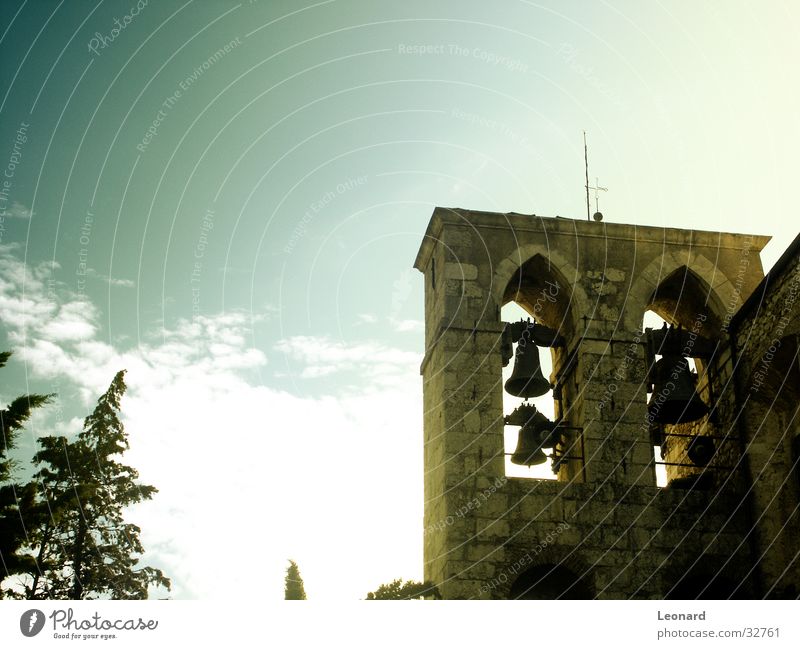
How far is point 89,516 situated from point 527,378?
7.55m

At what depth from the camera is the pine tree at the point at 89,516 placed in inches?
610

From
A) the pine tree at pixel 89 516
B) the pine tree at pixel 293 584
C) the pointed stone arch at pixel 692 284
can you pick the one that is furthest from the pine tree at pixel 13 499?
the pointed stone arch at pixel 692 284

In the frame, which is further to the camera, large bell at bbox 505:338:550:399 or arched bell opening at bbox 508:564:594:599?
large bell at bbox 505:338:550:399

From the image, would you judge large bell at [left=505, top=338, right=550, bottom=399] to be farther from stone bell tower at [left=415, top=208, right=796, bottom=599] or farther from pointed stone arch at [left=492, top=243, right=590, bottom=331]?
pointed stone arch at [left=492, top=243, right=590, bottom=331]

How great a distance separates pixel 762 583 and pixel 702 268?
165 inches

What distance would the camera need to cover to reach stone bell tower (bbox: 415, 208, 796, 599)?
12.0 meters

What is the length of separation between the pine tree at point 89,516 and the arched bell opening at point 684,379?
871 centimetres

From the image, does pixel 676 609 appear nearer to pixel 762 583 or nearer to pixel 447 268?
pixel 762 583

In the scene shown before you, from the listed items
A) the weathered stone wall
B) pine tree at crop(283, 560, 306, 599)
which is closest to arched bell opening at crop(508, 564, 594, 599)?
the weathered stone wall

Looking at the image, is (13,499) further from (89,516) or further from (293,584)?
(293,584)

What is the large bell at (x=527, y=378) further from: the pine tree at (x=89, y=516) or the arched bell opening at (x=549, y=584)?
the pine tree at (x=89, y=516)

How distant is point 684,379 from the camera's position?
43.9ft

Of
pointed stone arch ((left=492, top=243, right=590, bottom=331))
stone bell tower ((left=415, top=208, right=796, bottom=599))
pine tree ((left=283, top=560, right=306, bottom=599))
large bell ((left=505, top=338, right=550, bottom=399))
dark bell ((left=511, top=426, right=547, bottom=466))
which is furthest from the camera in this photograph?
pointed stone arch ((left=492, top=243, right=590, bottom=331))

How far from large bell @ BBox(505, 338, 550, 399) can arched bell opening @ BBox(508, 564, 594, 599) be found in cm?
229
